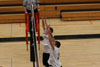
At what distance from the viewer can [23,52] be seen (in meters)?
8.02

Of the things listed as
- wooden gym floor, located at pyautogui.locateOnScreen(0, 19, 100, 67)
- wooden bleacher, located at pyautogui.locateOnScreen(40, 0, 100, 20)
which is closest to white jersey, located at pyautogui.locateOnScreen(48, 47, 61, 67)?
wooden gym floor, located at pyautogui.locateOnScreen(0, 19, 100, 67)

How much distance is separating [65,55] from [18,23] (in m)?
3.99

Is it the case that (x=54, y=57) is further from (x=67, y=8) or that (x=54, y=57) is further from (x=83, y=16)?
(x=67, y=8)

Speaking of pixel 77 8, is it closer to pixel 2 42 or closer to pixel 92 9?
pixel 92 9

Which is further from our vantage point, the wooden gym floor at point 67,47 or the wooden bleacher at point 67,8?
the wooden bleacher at point 67,8

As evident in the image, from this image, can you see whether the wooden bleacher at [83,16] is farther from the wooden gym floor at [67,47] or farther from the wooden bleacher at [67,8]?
the wooden gym floor at [67,47]

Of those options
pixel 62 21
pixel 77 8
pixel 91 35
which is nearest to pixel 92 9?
pixel 77 8

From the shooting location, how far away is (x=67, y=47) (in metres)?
8.34

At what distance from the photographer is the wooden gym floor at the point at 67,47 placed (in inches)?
286

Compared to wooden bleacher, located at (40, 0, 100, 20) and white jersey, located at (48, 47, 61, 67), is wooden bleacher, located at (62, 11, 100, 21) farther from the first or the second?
white jersey, located at (48, 47, 61, 67)

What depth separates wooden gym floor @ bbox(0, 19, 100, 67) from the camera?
7.25 meters

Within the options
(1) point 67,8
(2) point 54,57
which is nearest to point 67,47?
(2) point 54,57

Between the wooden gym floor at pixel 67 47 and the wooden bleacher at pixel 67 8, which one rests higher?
the wooden bleacher at pixel 67 8

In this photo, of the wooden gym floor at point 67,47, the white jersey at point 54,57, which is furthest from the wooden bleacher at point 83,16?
the white jersey at point 54,57
